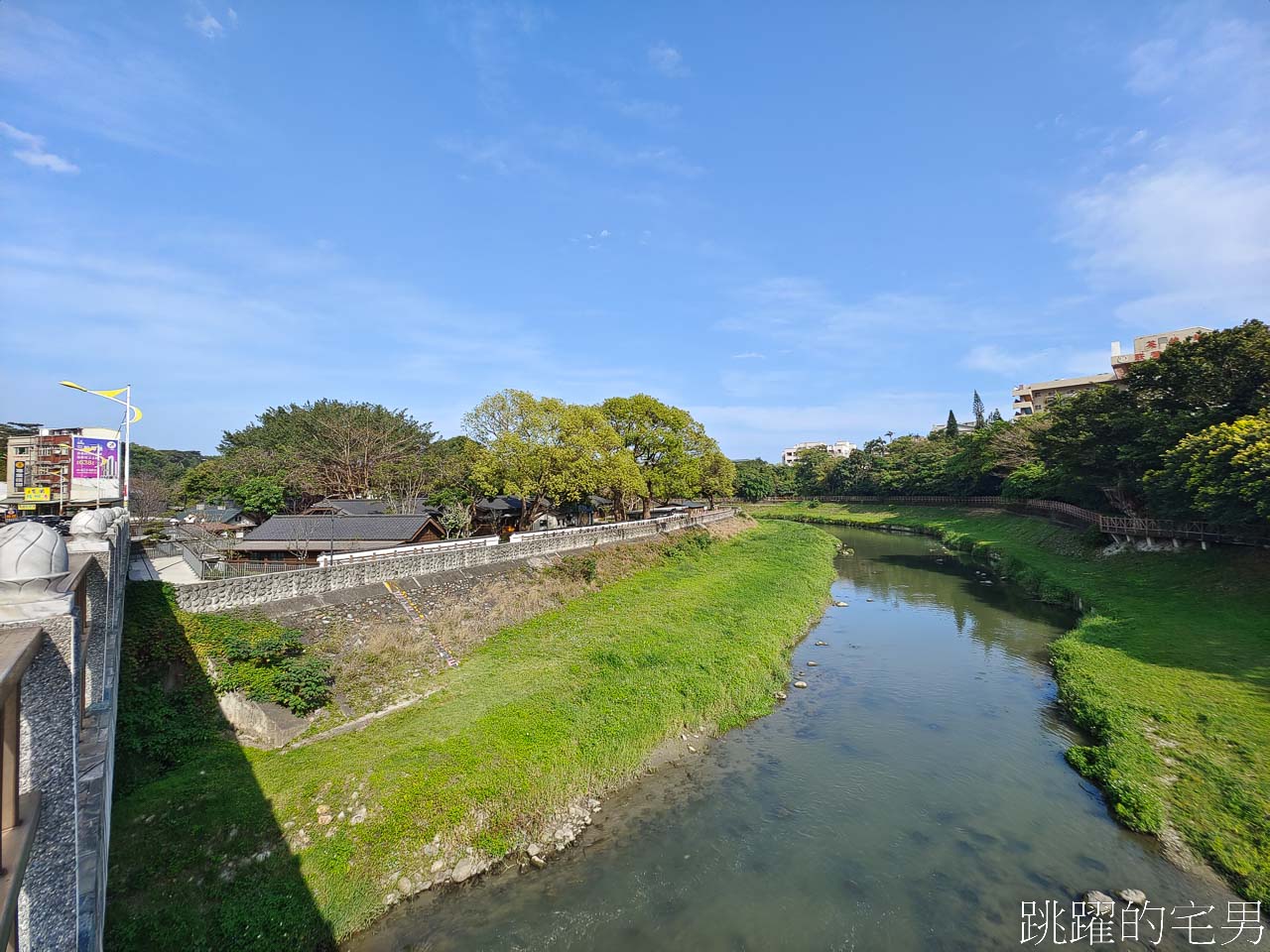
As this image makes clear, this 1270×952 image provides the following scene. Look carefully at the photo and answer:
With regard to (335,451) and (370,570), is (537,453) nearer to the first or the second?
(370,570)

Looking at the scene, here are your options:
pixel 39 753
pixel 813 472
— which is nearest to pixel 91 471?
pixel 39 753

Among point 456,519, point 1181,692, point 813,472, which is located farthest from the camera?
point 813,472

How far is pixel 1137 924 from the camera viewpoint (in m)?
10.2

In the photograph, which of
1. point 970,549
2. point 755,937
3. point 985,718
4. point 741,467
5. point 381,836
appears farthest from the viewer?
point 741,467

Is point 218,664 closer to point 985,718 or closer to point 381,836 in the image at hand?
point 381,836

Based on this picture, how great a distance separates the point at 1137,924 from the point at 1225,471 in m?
23.9

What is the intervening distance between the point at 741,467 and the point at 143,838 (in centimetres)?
11021

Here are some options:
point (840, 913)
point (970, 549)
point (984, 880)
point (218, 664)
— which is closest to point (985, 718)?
point (984, 880)

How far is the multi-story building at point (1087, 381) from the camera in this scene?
67.9 m

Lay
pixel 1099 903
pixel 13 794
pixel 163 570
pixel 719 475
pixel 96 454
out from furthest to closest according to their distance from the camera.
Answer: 1. pixel 719 475
2. pixel 96 454
3. pixel 163 570
4. pixel 1099 903
5. pixel 13 794

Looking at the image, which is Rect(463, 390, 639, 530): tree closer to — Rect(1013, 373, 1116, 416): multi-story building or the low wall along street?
the low wall along street

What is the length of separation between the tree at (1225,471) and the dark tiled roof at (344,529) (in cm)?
3989

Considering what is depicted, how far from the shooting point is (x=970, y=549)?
53.8 metres

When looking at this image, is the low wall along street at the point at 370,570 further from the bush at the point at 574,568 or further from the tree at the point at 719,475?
the tree at the point at 719,475
